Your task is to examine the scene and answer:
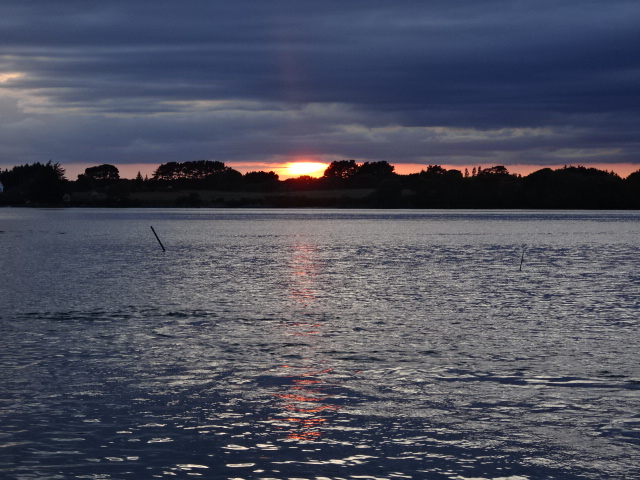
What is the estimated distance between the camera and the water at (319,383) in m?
13.1

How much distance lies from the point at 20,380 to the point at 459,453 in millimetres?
10097

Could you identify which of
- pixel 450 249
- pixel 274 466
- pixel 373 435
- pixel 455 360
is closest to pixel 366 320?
pixel 455 360

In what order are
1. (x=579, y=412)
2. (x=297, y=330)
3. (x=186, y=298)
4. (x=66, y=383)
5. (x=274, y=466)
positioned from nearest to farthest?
(x=274, y=466), (x=579, y=412), (x=66, y=383), (x=297, y=330), (x=186, y=298)

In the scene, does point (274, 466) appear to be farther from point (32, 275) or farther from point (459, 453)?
point (32, 275)

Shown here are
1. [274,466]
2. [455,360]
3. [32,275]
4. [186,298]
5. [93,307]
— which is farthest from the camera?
[32,275]

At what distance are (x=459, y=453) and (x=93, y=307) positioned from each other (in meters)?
22.6

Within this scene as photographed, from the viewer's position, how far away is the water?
13102 mm

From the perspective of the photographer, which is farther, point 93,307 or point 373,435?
point 93,307

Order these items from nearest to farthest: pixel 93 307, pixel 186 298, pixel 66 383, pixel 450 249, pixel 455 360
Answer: pixel 66 383 → pixel 455 360 → pixel 93 307 → pixel 186 298 → pixel 450 249

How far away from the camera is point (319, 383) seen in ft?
61.0

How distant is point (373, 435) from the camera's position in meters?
14.4

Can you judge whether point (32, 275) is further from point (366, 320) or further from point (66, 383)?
point (66, 383)

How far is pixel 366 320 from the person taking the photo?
2909 cm

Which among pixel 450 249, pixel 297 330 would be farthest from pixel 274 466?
pixel 450 249
